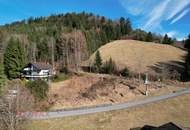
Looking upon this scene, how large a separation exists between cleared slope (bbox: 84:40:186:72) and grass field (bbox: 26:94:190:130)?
3927 cm

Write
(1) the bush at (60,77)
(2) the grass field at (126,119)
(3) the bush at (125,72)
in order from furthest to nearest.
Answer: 1. (3) the bush at (125,72)
2. (1) the bush at (60,77)
3. (2) the grass field at (126,119)

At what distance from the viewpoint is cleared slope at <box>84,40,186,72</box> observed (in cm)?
9569

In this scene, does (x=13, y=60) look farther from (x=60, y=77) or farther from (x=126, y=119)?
(x=126, y=119)

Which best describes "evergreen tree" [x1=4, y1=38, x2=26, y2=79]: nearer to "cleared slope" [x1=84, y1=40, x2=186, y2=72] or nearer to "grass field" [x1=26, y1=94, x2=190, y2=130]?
"cleared slope" [x1=84, y1=40, x2=186, y2=72]

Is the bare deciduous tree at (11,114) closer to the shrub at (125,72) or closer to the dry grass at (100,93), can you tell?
the dry grass at (100,93)

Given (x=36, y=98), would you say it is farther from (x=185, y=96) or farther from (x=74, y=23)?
(x=74, y=23)

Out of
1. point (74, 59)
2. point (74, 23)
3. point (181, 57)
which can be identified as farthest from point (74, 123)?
point (74, 23)

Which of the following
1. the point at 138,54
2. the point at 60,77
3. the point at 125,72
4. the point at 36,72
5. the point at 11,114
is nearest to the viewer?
the point at 11,114

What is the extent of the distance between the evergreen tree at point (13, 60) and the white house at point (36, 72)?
1.89m

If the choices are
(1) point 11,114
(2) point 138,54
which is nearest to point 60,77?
(2) point 138,54

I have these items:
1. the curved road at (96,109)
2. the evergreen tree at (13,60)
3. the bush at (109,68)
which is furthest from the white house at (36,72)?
the curved road at (96,109)

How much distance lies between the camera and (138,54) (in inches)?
4264

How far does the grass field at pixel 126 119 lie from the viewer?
41.7 meters

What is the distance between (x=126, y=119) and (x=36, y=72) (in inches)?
1791
